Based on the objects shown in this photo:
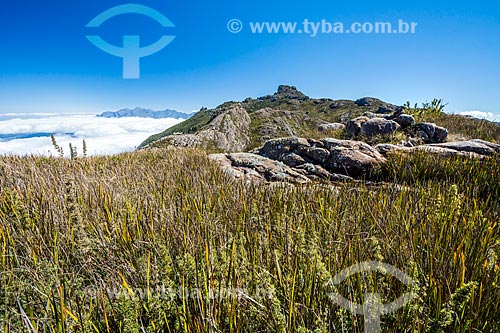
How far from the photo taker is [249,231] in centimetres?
260

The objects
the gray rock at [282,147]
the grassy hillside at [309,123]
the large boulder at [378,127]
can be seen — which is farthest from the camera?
the grassy hillside at [309,123]

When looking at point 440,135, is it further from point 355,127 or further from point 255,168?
point 255,168

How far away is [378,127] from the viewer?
12703 millimetres

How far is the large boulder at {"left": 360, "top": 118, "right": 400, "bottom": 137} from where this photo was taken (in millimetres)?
12539

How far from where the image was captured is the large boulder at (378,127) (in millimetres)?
12539

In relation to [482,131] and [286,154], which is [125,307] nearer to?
[286,154]

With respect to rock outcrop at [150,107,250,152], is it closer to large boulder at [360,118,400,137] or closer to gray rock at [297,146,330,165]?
large boulder at [360,118,400,137]

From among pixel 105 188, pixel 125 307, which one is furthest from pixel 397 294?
pixel 105 188

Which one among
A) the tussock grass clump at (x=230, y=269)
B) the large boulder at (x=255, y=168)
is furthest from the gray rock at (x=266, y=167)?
the tussock grass clump at (x=230, y=269)

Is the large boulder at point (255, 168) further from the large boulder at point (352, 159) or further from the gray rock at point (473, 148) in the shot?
the gray rock at point (473, 148)

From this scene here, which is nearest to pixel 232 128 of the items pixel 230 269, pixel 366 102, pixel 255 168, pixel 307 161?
pixel 307 161

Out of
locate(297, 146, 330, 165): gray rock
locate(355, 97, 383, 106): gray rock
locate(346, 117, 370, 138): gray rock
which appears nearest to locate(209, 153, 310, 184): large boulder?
locate(297, 146, 330, 165): gray rock

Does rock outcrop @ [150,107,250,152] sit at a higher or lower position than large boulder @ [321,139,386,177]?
higher

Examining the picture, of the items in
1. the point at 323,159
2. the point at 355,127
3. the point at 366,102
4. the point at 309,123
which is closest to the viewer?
the point at 323,159
